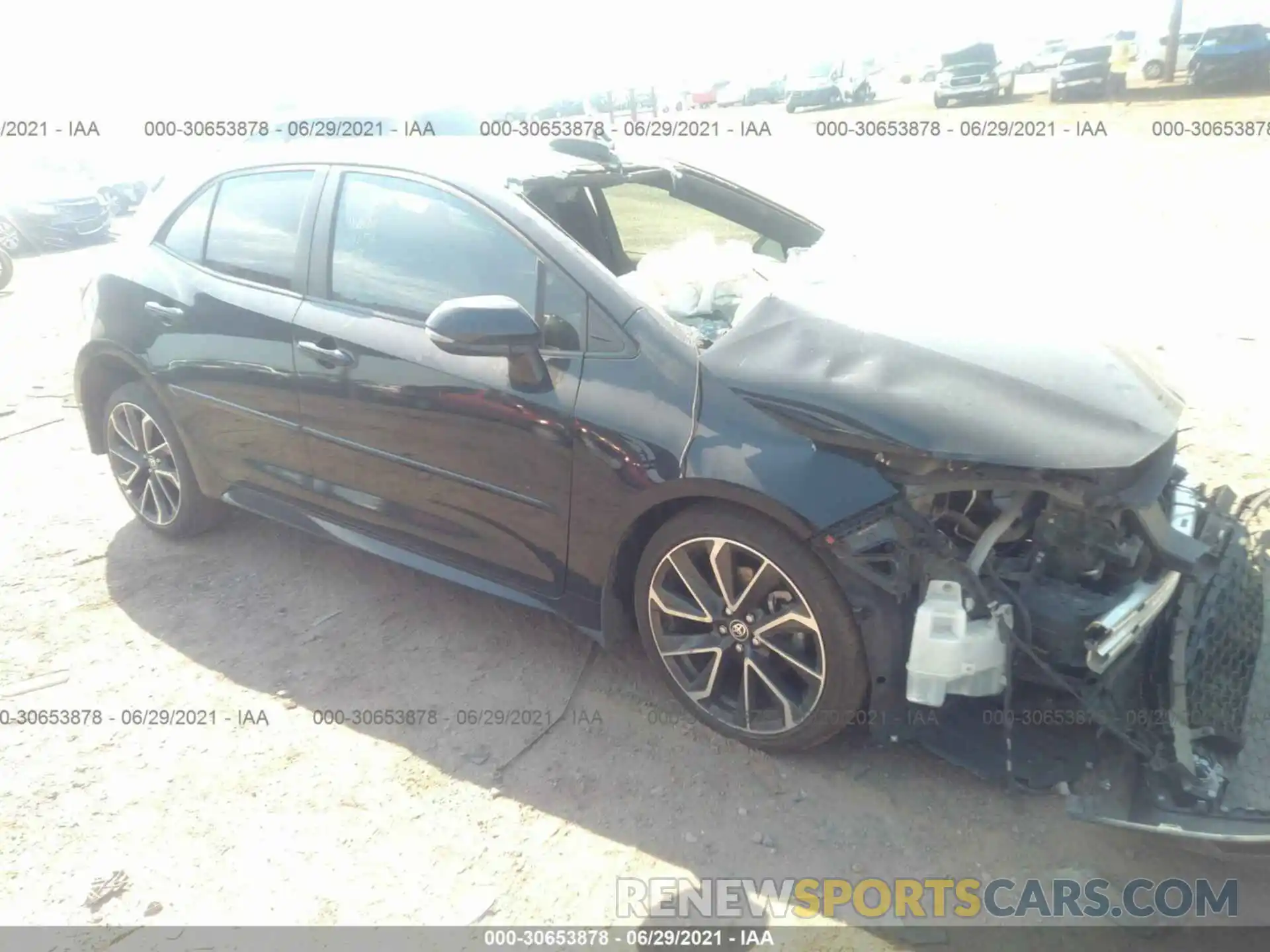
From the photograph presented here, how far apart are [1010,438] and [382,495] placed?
85.7 inches

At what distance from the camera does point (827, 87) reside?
28.0 m

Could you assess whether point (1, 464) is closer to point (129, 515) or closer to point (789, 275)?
point (129, 515)

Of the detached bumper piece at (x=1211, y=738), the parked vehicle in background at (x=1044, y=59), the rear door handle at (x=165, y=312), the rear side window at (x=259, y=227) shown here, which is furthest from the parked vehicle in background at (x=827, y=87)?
the detached bumper piece at (x=1211, y=738)

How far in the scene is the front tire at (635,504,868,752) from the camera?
2672 millimetres

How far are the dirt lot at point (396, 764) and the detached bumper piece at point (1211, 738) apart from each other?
0.12 meters

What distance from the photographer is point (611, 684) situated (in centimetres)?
338

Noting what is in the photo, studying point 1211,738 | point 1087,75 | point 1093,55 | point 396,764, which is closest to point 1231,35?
point 1093,55

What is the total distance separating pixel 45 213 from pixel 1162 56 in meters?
23.6

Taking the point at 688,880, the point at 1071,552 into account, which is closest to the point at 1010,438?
the point at 1071,552

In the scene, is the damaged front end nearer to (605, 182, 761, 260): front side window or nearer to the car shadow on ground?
the car shadow on ground

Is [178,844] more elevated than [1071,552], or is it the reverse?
[1071,552]

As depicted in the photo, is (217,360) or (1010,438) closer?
(1010,438)

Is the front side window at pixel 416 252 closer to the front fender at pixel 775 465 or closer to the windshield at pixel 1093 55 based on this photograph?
the front fender at pixel 775 465

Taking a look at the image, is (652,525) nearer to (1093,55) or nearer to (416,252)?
(416,252)
